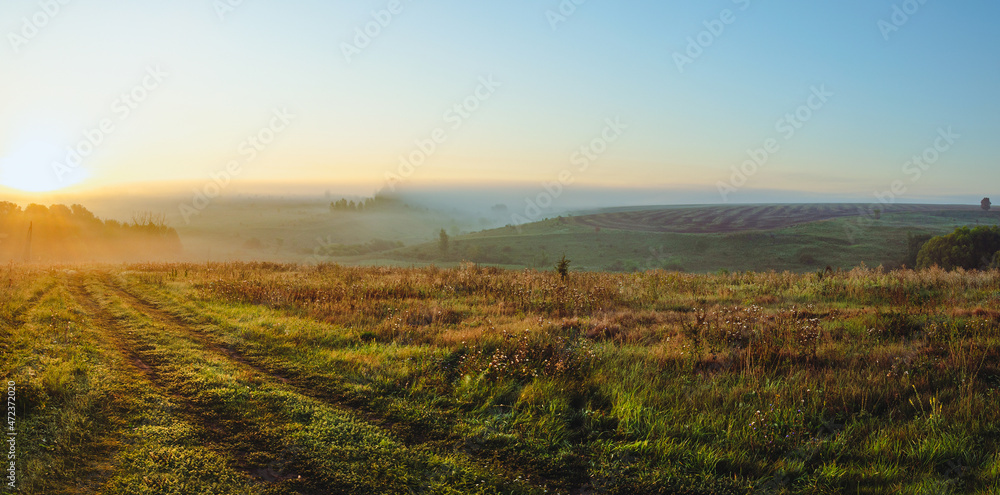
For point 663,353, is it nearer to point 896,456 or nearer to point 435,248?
point 896,456

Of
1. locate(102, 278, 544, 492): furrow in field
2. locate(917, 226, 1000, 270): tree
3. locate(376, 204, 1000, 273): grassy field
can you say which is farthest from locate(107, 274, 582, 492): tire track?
locate(376, 204, 1000, 273): grassy field

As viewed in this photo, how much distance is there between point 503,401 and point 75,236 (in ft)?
309

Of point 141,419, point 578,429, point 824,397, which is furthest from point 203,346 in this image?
point 824,397

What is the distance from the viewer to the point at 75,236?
7312 centimetres

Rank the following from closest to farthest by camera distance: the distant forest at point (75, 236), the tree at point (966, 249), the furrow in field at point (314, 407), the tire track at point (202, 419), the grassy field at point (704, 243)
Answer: the tire track at point (202, 419) < the furrow in field at point (314, 407) < the tree at point (966, 249) < the distant forest at point (75, 236) < the grassy field at point (704, 243)

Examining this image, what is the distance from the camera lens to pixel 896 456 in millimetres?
5238

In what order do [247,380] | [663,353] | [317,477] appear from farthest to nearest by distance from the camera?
[663,353] → [247,380] → [317,477]

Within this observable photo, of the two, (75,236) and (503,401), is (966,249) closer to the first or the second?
(503,401)

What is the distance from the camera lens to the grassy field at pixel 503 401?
4.95m

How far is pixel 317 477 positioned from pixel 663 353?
6.37 meters

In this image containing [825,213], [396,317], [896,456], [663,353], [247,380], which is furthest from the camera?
[825,213]

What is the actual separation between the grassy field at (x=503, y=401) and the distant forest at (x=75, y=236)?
5523 centimetres

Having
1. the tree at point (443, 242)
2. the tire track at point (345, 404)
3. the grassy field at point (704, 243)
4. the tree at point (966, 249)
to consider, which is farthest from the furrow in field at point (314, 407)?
the tree at point (443, 242)

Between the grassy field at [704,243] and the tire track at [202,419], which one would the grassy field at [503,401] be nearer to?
the tire track at [202,419]
